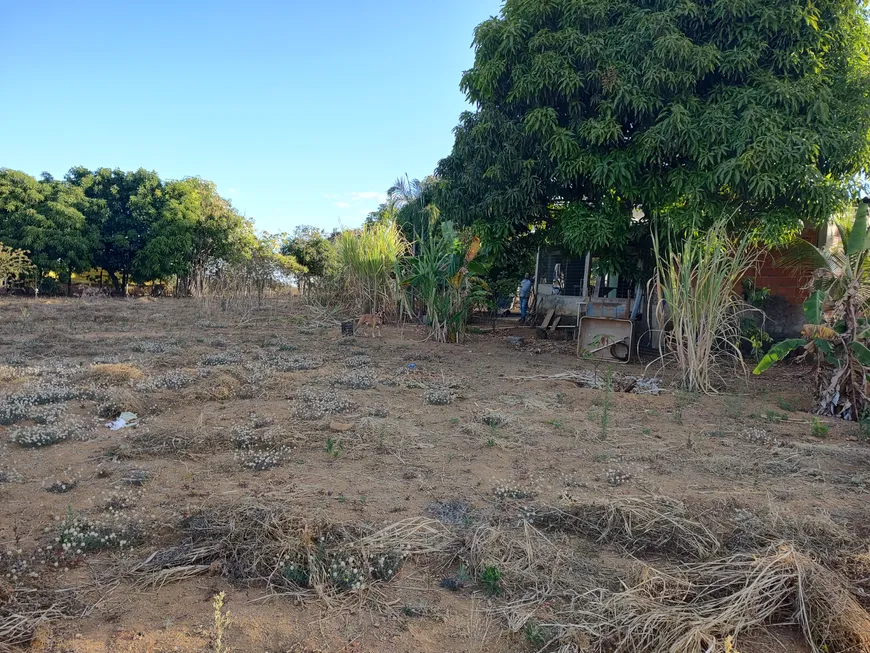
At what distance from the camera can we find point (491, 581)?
223 cm

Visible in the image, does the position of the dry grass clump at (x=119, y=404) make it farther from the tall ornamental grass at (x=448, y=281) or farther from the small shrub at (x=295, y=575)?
the tall ornamental grass at (x=448, y=281)

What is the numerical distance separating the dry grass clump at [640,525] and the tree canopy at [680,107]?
17.1ft

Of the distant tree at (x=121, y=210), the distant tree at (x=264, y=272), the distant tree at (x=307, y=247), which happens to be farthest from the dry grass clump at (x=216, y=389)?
the distant tree at (x=121, y=210)

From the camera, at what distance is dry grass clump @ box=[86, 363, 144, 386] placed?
5366 millimetres

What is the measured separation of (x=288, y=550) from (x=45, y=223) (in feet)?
72.1

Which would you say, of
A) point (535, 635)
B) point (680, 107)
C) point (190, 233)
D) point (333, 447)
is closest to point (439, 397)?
point (333, 447)

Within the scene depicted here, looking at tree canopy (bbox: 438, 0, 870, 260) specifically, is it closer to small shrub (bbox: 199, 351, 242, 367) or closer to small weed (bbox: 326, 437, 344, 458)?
small shrub (bbox: 199, 351, 242, 367)

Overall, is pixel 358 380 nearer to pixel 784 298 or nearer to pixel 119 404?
pixel 119 404

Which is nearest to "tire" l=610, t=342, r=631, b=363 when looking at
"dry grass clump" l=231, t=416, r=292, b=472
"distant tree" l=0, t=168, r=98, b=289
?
"dry grass clump" l=231, t=416, r=292, b=472

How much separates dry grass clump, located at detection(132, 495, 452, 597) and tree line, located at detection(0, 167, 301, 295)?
1609 cm

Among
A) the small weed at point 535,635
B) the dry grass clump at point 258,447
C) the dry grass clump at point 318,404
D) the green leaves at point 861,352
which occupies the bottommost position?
the small weed at point 535,635

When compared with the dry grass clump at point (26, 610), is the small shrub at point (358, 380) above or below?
above

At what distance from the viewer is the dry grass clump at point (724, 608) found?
1903 mm

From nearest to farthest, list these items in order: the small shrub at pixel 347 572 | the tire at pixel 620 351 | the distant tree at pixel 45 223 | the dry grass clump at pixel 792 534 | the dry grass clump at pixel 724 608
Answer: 1. the dry grass clump at pixel 724 608
2. the small shrub at pixel 347 572
3. the dry grass clump at pixel 792 534
4. the tire at pixel 620 351
5. the distant tree at pixel 45 223
